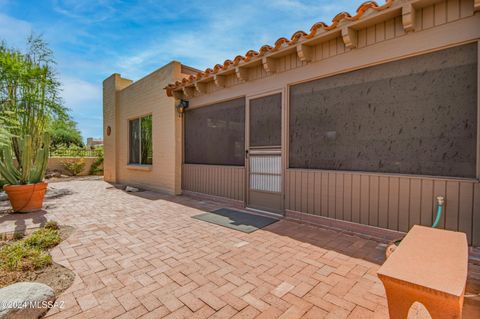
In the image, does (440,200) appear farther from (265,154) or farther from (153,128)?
(153,128)

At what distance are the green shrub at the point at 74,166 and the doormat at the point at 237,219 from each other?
1054 centimetres

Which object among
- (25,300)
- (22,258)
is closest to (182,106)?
(22,258)

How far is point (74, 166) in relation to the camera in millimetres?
11930

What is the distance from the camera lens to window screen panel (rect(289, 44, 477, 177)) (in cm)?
270

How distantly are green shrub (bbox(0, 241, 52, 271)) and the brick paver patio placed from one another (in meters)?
0.18

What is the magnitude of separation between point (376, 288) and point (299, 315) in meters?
0.81

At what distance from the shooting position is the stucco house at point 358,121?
8.89ft

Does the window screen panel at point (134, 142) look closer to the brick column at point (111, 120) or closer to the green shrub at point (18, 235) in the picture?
the brick column at point (111, 120)

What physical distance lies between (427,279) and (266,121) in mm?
3803

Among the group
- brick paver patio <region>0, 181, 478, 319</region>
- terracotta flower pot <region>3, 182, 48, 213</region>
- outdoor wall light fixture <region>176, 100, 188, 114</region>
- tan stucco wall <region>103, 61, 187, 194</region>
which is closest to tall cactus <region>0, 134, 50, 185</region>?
terracotta flower pot <region>3, 182, 48, 213</region>

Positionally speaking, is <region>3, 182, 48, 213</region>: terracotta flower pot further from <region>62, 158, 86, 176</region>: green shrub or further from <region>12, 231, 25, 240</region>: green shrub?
<region>62, 158, 86, 176</region>: green shrub

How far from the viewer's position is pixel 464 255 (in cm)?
128

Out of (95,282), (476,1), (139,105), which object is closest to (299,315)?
(95,282)

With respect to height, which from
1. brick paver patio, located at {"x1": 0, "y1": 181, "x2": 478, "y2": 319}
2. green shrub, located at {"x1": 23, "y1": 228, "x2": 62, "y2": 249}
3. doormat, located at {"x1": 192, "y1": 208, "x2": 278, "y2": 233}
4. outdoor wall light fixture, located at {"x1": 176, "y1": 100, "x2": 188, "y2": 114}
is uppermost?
outdoor wall light fixture, located at {"x1": 176, "y1": 100, "x2": 188, "y2": 114}
